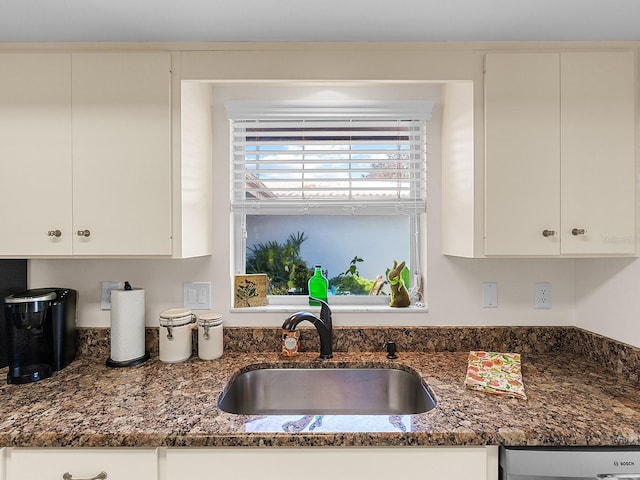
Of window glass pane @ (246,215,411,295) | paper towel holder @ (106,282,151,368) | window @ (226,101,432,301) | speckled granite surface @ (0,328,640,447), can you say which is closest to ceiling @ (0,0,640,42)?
window @ (226,101,432,301)

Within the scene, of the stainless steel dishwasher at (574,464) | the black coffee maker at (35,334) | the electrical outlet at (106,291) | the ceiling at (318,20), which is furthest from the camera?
the electrical outlet at (106,291)

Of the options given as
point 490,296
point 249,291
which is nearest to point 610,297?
point 490,296

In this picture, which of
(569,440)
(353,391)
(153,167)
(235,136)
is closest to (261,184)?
(235,136)

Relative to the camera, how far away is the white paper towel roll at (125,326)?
61.1 inches

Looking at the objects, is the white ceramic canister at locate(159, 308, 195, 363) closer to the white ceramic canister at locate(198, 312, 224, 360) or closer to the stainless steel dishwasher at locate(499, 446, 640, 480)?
the white ceramic canister at locate(198, 312, 224, 360)

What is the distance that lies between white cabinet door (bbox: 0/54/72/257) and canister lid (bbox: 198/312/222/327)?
579mm

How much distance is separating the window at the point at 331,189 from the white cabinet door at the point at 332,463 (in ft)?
2.89

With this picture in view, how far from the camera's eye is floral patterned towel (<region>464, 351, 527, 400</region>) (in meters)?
1.29

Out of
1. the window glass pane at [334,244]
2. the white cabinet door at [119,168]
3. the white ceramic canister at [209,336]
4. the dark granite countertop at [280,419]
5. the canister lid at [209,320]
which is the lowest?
the dark granite countertop at [280,419]

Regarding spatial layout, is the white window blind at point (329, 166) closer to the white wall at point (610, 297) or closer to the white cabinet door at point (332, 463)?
the white wall at point (610, 297)

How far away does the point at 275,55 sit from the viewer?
1.48 m

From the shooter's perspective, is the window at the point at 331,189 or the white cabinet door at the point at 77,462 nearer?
the white cabinet door at the point at 77,462

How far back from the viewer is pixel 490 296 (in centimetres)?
176

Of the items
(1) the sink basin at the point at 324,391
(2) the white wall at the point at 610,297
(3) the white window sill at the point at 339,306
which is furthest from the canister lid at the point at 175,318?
(2) the white wall at the point at 610,297
